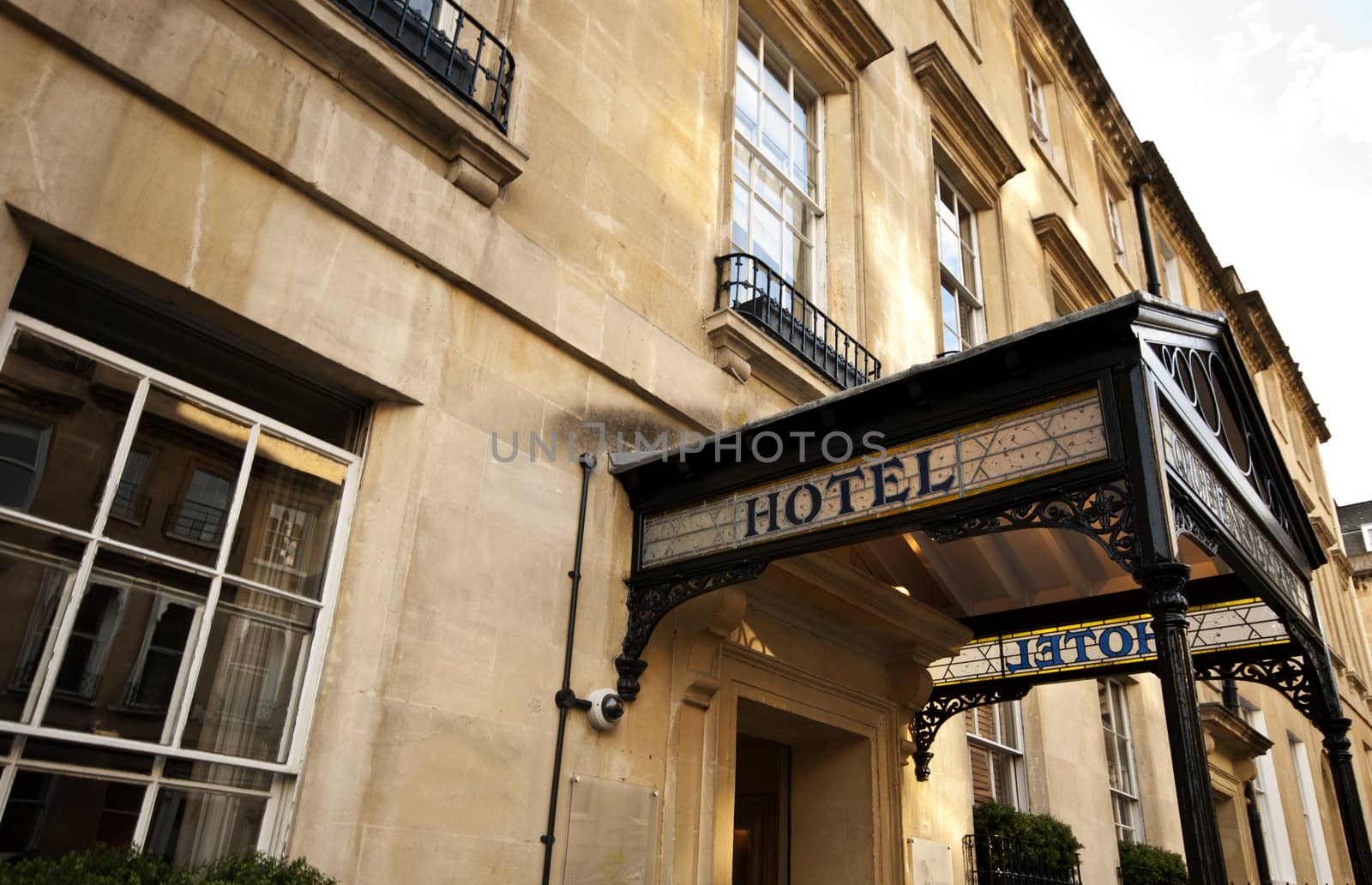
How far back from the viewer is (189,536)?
449 centimetres

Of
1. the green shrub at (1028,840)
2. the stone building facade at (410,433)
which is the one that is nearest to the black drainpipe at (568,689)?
the stone building facade at (410,433)

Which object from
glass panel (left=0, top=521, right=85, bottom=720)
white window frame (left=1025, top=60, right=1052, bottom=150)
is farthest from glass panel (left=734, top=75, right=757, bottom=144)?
white window frame (left=1025, top=60, right=1052, bottom=150)

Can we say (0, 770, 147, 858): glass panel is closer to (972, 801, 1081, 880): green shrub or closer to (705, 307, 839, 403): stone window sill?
(705, 307, 839, 403): stone window sill

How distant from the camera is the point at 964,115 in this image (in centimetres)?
1293

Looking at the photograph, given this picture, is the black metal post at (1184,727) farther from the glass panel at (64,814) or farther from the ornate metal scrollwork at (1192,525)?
the glass panel at (64,814)

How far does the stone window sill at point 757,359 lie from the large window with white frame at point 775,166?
1042 millimetres

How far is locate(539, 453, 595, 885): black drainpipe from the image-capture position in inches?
209

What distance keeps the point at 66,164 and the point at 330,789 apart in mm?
2892

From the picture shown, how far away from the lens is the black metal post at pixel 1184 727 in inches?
151

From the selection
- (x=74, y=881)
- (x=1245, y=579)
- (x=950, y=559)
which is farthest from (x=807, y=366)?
(x=74, y=881)

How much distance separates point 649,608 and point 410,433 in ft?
5.99

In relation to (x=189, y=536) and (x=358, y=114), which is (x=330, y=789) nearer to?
(x=189, y=536)

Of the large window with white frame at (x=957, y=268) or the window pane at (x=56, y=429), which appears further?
→ the large window with white frame at (x=957, y=268)

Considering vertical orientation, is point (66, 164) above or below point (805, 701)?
above
